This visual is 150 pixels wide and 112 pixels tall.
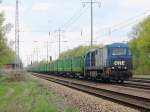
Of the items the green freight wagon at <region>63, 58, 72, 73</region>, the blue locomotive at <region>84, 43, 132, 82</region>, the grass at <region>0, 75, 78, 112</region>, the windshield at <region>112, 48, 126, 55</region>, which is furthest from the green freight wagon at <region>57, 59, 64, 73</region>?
the grass at <region>0, 75, 78, 112</region>

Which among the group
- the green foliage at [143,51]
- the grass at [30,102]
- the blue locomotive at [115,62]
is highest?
the green foliage at [143,51]

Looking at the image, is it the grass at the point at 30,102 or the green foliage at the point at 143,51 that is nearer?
the grass at the point at 30,102

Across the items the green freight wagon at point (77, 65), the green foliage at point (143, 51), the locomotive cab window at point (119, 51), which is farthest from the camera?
the green foliage at point (143, 51)

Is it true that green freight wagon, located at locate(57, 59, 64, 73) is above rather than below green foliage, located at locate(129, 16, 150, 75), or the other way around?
below

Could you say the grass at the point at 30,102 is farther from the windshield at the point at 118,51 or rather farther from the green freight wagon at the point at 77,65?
the green freight wagon at the point at 77,65

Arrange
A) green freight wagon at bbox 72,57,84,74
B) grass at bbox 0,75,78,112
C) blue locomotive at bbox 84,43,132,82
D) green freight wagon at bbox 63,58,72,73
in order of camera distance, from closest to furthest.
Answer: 1. grass at bbox 0,75,78,112
2. blue locomotive at bbox 84,43,132,82
3. green freight wagon at bbox 72,57,84,74
4. green freight wagon at bbox 63,58,72,73

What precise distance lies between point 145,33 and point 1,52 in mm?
48104

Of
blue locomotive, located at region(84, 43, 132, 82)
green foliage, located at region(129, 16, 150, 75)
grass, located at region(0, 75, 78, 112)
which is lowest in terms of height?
grass, located at region(0, 75, 78, 112)

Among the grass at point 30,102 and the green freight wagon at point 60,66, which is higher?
the green freight wagon at point 60,66

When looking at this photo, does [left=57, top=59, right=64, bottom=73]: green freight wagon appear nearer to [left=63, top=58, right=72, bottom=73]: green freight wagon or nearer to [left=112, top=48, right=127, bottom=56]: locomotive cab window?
[left=63, top=58, right=72, bottom=73]: green freight wagon

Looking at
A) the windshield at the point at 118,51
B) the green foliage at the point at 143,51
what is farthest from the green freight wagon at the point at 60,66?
the windshield at the point at 118,51

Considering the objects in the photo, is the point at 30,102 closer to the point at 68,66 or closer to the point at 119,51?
the point at 119,51

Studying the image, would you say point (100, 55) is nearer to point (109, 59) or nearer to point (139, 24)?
point (109, 59)

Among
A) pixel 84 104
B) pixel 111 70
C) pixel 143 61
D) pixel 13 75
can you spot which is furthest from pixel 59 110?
pixel 143 61
